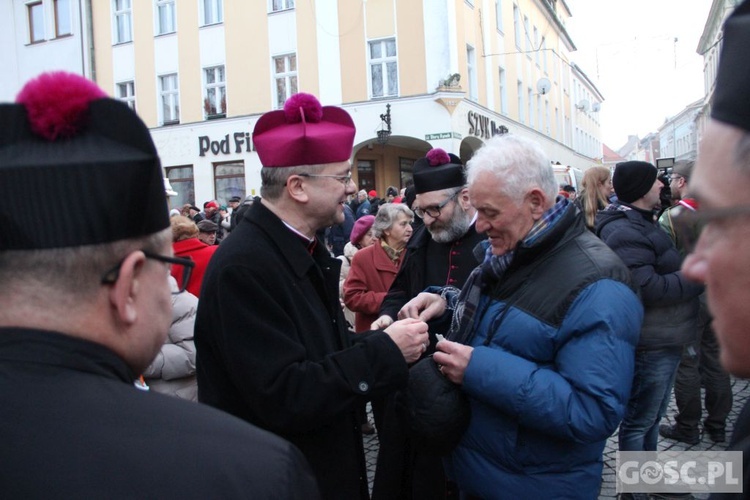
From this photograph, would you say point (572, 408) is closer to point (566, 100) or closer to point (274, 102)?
point (274, 102)

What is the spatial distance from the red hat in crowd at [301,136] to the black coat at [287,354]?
0.23 metres

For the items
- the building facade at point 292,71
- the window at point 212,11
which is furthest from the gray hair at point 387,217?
the window at point 212,11

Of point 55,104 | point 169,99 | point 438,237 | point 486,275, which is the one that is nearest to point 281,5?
point 169,99

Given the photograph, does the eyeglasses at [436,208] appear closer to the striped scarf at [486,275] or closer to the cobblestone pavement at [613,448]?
the striped scarf at [486,275]

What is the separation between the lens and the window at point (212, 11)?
724 inches

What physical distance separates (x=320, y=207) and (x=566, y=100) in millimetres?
34819

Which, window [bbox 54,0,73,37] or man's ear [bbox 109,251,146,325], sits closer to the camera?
man's ear [bbox 109,251,146,325]

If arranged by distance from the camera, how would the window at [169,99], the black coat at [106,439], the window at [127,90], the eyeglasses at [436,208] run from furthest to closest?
1. the window at [127,90]
2. the window at [169,99]
3. the eyeglasses at [436,208]
4. the black coat at [106,439]

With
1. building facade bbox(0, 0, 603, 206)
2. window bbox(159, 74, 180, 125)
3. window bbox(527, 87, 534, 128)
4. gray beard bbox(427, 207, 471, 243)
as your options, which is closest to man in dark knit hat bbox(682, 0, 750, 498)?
gray beard bbox(427, 207, 471, 243)

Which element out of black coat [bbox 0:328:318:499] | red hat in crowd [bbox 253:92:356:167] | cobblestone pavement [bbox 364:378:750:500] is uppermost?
red hat in crowd [bbox 253:92:356:167]

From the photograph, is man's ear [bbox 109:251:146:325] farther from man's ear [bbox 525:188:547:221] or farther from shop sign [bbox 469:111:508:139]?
shop sign [bbox 469:111:508:139]

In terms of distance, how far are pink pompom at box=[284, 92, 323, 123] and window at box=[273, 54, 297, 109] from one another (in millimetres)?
15880

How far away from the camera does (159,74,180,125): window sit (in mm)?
19300

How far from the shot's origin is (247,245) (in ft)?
6.50
